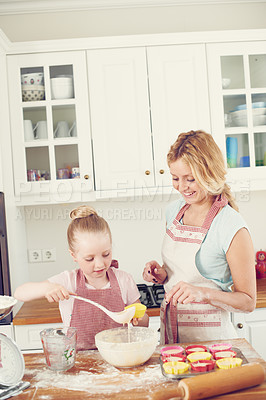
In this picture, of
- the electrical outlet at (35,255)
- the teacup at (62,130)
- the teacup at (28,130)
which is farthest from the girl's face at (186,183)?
the electrical outlet at (35,255)

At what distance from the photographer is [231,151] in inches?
105

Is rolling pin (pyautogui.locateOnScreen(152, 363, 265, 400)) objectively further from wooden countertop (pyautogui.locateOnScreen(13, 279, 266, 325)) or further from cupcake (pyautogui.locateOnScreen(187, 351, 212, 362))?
wooden countertop (pyautogui.locateOnScreen(13, 279, 266, 325))

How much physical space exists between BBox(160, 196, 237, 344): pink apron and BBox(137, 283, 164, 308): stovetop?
0.61m

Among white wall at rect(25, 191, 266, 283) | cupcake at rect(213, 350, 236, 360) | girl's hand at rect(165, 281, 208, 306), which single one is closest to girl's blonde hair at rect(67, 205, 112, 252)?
girl's hand at rect(165, 281, 208, 306)

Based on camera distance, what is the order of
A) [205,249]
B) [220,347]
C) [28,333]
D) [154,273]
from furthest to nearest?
1. [28,333]
2. [154,273]
3. [205,249]
4. [220,347]

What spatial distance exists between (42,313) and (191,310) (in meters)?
0.99

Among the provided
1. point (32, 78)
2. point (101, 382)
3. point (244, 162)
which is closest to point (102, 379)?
point (101, 382)

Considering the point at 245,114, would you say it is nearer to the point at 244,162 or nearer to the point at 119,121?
the point at 244,162

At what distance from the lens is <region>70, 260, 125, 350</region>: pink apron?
155 cm

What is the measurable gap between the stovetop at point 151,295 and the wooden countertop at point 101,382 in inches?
40.4

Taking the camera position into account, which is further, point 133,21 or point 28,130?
point 133,21

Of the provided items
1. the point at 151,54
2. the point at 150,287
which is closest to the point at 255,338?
the point at 150,287

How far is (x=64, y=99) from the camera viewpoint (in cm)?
262

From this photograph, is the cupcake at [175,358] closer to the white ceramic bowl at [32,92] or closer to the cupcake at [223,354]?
the cupcake at [223,354]
